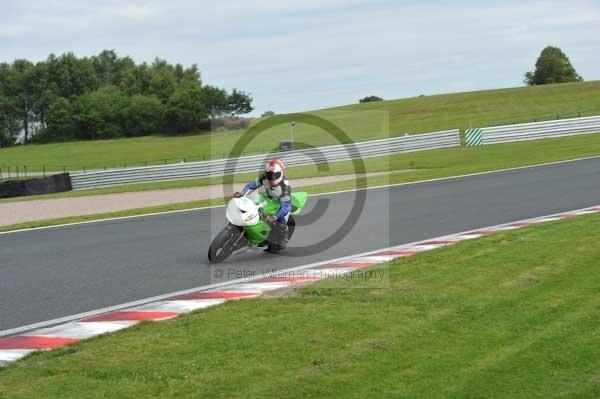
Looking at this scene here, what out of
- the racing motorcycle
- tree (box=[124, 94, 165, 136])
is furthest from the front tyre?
tree (box=[124, 94, 165, 136])

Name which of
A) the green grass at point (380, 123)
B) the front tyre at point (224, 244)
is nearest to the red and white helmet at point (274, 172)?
the front tyre at point (224, 244)

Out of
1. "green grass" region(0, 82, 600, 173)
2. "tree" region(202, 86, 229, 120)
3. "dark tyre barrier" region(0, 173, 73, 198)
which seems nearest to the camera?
"dark tyre barrier" region(0, 173, 73, 198)

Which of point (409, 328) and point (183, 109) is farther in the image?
point (183, 109)

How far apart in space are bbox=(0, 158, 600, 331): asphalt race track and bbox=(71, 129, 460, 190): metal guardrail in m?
15.0

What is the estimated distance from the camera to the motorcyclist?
10840 millimetres

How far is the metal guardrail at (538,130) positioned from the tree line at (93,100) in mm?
36958

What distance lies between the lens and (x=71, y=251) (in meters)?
12.8

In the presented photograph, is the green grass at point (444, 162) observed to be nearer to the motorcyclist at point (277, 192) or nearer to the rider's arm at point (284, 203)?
the motorcyclist at point (277, 192)

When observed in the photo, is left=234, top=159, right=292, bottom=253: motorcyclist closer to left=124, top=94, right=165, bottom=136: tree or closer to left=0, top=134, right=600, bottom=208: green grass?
left=0, top=134, right=600, bottom=208: green grass

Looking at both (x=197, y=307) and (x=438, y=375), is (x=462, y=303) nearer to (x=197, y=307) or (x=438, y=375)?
(x=438, y=375)

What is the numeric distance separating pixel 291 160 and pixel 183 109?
5056 centimetres

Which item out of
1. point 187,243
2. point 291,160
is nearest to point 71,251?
point 187,243

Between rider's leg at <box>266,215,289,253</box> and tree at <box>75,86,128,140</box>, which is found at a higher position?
tree at <box>75,86,128,140</box>

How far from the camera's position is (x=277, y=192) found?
11062mm
